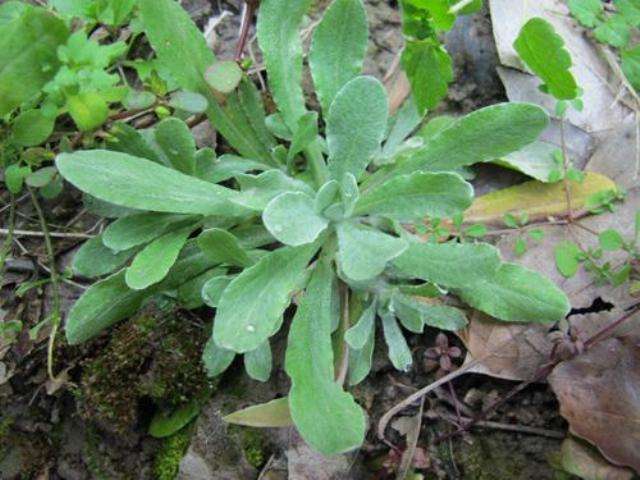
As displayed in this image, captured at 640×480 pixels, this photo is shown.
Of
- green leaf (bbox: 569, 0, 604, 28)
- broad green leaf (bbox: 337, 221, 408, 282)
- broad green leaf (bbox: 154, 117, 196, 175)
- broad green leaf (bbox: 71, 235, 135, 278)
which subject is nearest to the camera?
broad green leaf (bbox: 337, 221, 408, 282)

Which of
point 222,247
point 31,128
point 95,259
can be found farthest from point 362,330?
point 31,128

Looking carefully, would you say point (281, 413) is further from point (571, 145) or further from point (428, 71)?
point (571, 145)

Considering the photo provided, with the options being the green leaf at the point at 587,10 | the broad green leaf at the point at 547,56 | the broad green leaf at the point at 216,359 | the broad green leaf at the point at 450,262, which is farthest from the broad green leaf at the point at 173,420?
the green leaf at the point at 587,10

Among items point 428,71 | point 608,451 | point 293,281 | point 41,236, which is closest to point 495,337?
point 608,451

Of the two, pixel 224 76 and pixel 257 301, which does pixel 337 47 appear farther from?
pixel 257 301

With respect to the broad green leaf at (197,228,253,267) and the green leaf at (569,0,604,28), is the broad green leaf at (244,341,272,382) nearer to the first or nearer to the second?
the broad green leaf at (197,228,253,267)

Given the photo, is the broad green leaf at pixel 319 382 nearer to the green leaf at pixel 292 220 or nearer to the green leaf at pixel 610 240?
the green leaf at pixel 292 220

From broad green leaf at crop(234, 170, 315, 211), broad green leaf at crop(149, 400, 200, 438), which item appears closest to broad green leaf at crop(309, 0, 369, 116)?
broad green leaf at crop(234, 170, 315, 211)
